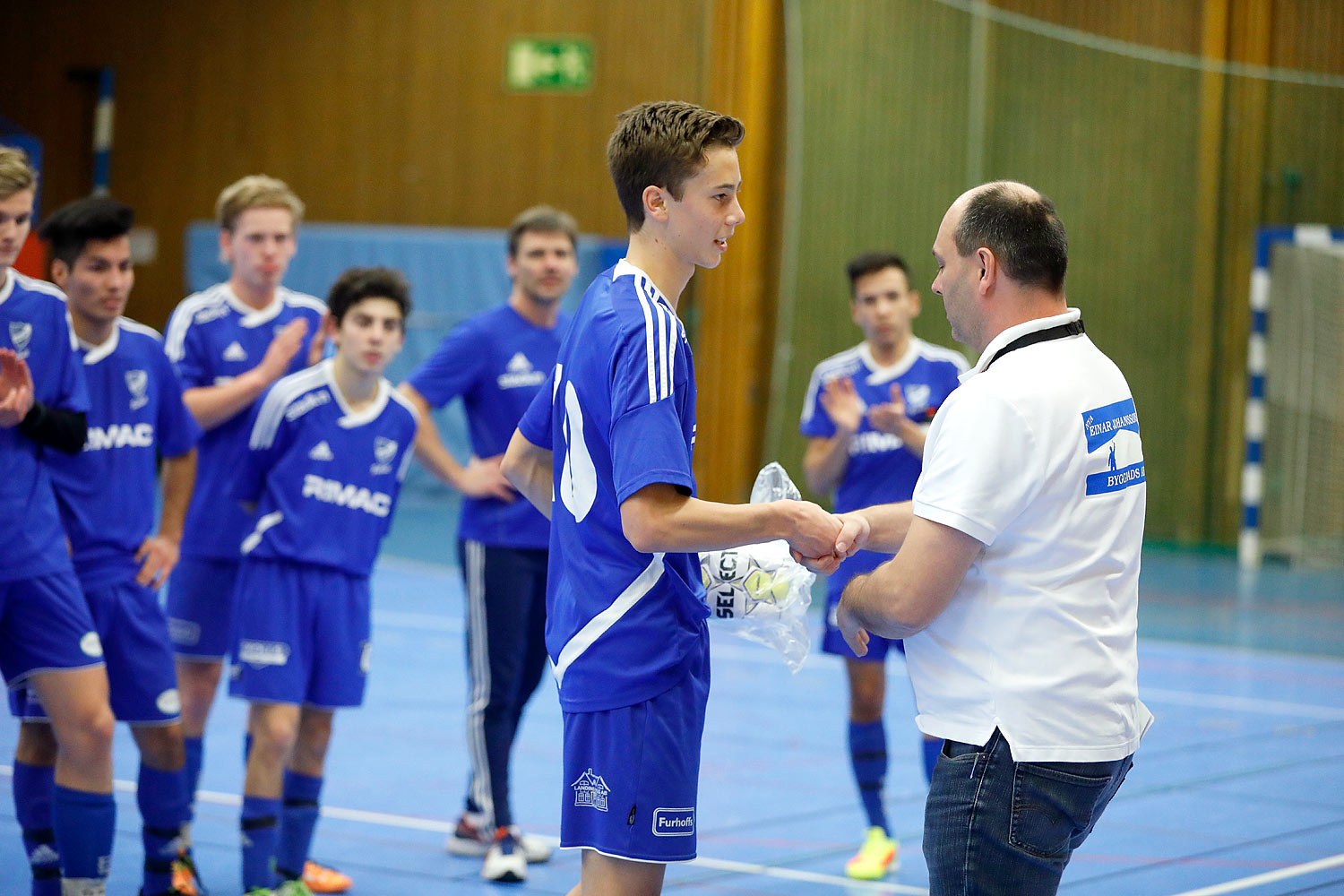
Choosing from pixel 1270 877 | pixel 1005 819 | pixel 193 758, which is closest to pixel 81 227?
pixel 193 758

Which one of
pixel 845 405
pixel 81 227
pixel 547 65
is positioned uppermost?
pixel 547 65

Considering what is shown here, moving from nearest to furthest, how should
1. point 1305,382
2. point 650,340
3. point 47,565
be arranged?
point 650,340 < point 47,565 < point 1305,382

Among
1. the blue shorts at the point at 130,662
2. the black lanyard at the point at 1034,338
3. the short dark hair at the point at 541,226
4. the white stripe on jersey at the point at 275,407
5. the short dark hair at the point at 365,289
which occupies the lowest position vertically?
the blue shorts at the point at 130,662

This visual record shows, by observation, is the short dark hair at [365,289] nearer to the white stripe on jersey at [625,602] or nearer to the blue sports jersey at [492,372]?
the blue sports jersey at [492,372]

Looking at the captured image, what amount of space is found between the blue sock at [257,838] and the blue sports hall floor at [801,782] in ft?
1.29

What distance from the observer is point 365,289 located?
16.8 feet

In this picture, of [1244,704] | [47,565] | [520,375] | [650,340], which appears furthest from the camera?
[1244,704]

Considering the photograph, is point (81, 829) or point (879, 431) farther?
point (879, 431)

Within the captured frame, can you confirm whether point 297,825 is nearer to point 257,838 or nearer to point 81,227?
point 257,838

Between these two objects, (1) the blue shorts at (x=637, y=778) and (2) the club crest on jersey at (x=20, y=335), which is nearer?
(1) the blue shorts at (x=637, y=778)

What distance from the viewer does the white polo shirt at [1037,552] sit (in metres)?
2.69

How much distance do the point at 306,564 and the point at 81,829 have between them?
1.06 m

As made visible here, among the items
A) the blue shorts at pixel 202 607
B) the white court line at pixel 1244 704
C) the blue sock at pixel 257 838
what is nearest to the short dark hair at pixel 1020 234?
the blue sock at pixel 257 838

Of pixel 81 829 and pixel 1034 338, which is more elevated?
pixel 1034 338
